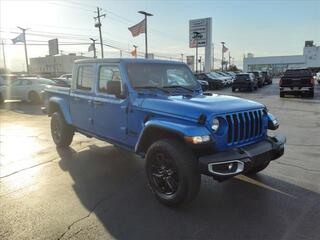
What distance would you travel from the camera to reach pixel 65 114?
7.54m

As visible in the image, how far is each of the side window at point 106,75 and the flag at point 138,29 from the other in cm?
2756

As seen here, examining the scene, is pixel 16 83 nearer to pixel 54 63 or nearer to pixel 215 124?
pixel 215 124

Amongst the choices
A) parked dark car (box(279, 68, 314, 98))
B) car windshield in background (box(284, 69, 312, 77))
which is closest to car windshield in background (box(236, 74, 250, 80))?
car windshield in background (box(284, 69, 312, 77))

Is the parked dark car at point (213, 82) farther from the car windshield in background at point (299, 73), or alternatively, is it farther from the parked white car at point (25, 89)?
the parked white car at point (25, 89)

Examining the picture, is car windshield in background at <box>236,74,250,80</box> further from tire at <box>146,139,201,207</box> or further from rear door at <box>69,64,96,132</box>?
tire at <box>146,139,201,207</box>

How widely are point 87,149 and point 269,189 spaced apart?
14.2 ft

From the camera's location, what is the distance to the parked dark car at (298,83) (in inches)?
851

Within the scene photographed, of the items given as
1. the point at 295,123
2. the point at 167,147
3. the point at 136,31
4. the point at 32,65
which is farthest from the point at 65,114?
the point at 32,65

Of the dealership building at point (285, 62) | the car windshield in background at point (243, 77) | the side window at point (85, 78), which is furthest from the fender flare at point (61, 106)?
the dealership building at point (285, 62)

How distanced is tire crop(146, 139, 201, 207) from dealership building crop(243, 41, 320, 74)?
9178 cm

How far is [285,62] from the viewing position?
314 ft

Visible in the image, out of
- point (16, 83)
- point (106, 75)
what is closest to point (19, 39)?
point (16, 83)

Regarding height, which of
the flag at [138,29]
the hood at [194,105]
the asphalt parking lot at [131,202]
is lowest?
the asphalt parking lot at [131,202]

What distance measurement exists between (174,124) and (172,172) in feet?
2.10
